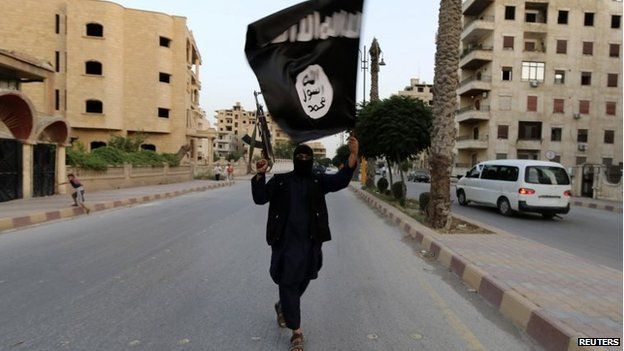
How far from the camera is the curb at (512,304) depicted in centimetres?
380

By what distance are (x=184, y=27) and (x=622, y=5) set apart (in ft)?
154

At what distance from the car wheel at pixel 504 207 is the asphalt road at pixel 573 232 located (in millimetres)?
211

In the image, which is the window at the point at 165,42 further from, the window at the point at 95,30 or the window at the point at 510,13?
the window at the point at 510,13

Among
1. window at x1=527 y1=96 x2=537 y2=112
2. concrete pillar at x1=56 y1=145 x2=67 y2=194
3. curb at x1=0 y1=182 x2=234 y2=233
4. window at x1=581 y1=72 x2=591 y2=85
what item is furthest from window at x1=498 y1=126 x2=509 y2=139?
concrete pillar at x1=56 y1=145 x2=67 y2=194

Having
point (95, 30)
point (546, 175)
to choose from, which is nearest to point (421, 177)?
point (546, 175)

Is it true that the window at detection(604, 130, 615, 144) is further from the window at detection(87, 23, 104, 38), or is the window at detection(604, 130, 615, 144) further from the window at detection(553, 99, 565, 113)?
the window at detection(87, 23, 104, 38)

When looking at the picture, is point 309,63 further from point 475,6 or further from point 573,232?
point 475,6

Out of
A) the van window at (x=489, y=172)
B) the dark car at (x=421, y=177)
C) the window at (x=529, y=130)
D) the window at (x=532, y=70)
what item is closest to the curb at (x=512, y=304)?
the van window at (x=489, y=172)

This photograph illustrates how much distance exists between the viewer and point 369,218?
14.0 metres

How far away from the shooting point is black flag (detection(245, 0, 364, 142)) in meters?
3.59

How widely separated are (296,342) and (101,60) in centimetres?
4401

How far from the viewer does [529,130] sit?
49.4m

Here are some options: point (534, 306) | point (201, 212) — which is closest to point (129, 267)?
point (534, 306)

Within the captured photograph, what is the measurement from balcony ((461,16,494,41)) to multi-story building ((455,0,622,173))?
0.11 m
